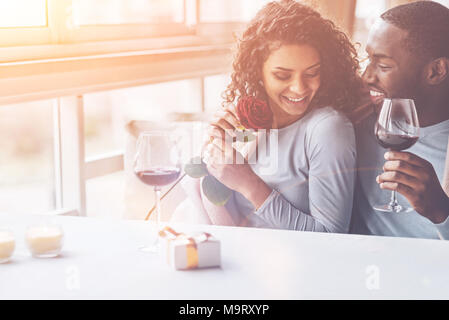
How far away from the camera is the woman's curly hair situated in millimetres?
1558

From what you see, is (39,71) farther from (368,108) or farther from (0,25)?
(368,108)

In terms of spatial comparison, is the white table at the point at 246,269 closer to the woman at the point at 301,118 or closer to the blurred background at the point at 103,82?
the woman at the point at 301,118

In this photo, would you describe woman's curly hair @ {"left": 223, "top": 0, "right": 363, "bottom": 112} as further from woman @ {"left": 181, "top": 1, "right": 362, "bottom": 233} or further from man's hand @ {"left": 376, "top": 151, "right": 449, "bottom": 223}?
man's hand @ {"left": 376, "top": 151, "right": 449, "bottom": 223}

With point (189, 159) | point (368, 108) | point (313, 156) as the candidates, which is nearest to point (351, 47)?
point (368, 108)

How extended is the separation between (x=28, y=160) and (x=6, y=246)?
0.66 meters

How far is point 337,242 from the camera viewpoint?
4.05ft

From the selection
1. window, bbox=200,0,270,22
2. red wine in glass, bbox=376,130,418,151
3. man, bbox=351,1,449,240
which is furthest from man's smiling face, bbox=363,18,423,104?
window, bbox=200,0,270,22

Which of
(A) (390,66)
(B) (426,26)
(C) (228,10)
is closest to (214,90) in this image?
(C) (228,10)

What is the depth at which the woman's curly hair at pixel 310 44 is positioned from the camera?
1558 millimetres

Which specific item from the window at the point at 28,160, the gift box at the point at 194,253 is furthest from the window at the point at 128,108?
the gift box at the point at 194,253

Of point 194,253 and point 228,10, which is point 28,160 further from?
point 194,253

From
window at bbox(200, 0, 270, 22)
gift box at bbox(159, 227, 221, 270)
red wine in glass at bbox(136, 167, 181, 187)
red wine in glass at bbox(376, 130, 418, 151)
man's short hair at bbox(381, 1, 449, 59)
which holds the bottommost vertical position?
gift box at bbox(159, 227, 221, 270)

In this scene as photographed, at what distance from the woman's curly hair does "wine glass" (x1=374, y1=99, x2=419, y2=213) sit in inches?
5.3
